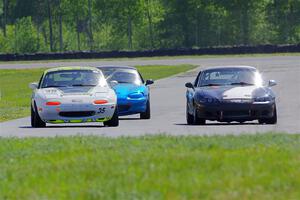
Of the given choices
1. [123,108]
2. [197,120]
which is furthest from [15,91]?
[197,120]

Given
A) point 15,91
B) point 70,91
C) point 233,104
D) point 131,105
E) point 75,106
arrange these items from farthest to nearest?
1. point 15,91
2. point 131,105
3. point 70,91
4. point 75,106
5. point 233,104

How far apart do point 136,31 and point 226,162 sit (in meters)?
127

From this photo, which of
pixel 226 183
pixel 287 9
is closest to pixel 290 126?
pixel 226 183

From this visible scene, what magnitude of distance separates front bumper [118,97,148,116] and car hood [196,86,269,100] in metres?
2.71

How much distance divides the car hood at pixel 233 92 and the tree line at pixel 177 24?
324ft

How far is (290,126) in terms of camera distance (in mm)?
20453

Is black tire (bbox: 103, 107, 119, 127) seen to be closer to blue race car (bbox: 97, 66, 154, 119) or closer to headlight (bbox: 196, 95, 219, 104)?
A: headlight (bbox: 196, 95, 219, 104)

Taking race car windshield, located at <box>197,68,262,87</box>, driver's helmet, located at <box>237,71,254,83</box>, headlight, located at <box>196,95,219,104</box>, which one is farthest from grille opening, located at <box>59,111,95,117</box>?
driver's helmet, located at <box>237,71,254,83</box>

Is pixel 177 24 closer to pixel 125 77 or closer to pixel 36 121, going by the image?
pixel 125 77

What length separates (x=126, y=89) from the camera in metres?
24.3

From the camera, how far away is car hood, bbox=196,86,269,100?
2100cm

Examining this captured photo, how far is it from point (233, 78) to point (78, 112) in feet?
11.2

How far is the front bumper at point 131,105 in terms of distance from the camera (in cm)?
2391

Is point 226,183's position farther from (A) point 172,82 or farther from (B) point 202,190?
(A) point 172,82
